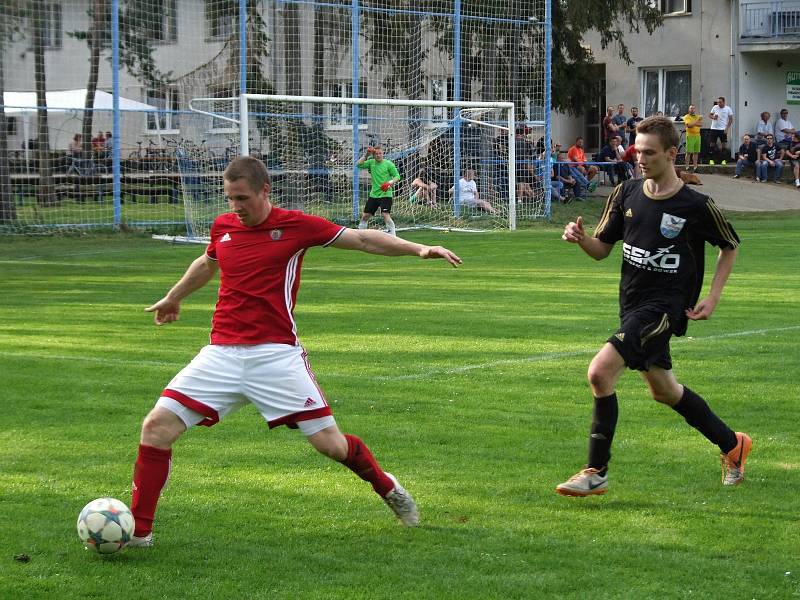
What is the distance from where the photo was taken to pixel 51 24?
90.4ft

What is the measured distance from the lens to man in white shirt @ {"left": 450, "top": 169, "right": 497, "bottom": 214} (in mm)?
27844

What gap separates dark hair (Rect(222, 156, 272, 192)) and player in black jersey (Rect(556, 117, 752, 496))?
159 cm

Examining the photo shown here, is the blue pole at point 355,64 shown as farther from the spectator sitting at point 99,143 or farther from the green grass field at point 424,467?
the green grass field at point 424,467

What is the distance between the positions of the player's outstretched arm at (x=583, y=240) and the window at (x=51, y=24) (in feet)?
75.5

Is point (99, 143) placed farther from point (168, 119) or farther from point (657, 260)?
point (657, 260)

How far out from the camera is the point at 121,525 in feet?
16.7

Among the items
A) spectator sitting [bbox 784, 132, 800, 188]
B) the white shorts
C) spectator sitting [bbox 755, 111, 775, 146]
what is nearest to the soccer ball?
the white shorts

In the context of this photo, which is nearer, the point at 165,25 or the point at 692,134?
the point at 165,25

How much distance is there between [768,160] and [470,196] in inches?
513

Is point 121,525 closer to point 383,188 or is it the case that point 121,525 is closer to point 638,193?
point 638,193

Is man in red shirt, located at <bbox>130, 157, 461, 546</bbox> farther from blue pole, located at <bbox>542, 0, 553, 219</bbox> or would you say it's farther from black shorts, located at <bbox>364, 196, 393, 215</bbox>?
blue pole, located at <bbox>542, 0, 553, 219</bbox>

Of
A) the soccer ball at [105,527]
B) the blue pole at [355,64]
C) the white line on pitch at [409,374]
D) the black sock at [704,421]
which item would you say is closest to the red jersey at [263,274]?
the soccer ball at [105,527]

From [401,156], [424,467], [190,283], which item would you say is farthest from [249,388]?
[401,156]

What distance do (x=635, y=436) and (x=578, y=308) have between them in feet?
20.0
